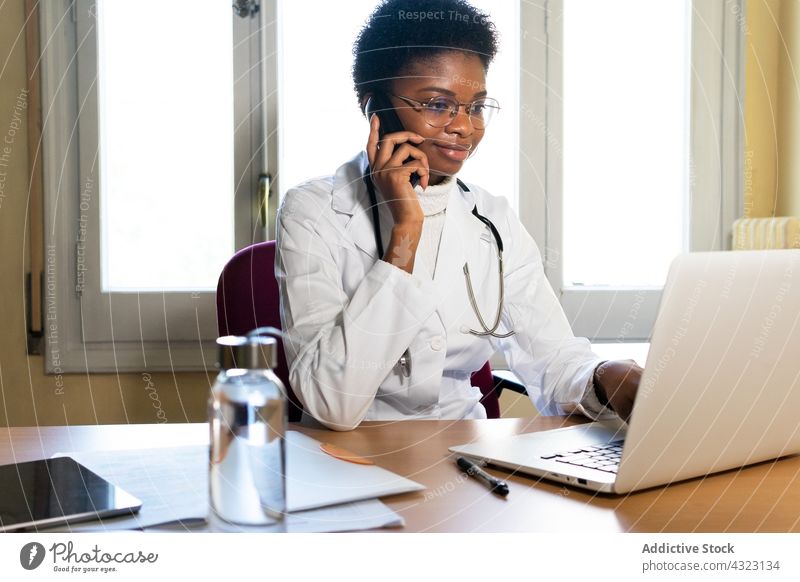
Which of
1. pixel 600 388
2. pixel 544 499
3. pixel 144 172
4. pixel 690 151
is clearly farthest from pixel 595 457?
pixel 144 172

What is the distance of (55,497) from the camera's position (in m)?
0.53

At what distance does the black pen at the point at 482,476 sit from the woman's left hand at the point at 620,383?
235 millimetres

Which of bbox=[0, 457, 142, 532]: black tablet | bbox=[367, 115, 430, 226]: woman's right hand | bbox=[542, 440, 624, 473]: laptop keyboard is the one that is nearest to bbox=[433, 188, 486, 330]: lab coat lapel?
bbox=[367, 115, 430, 226]: woman's right hand

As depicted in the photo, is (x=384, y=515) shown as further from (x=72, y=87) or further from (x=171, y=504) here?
(x=72, y=87)

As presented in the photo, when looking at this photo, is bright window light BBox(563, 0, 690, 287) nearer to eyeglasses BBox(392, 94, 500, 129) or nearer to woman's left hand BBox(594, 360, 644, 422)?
eyeglasses BBox(392, 94, 500, 129)

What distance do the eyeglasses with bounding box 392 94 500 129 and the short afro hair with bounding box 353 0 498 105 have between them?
0.21ft

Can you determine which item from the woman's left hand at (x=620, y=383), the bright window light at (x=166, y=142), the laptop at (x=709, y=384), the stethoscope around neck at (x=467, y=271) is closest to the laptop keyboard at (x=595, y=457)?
the laptop at (x=709, y=384)

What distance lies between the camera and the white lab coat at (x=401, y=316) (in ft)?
2.88

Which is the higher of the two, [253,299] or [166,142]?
[166,142]

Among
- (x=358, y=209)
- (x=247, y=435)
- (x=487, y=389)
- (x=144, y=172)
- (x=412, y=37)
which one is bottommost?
(x=487, y=389)

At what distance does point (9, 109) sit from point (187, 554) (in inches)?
58.2

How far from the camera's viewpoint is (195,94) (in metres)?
1.81

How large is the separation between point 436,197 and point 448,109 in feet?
0.42

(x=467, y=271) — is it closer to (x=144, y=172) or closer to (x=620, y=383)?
(x=620, y=383)
